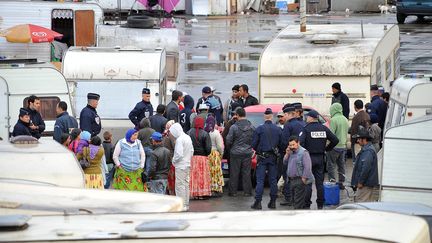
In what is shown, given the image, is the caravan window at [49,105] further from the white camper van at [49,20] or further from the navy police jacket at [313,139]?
the white camper van at [49,20]

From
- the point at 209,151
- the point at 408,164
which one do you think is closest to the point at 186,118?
the point at 209,151

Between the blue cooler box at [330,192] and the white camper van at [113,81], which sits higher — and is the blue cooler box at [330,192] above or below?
below

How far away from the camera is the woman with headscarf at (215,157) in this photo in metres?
17.3

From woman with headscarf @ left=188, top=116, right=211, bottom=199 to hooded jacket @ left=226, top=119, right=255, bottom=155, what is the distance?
0.38 metres

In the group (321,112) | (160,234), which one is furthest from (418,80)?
(160,234)

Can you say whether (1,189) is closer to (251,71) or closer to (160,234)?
(160,234)

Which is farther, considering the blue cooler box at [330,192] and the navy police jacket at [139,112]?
the navy police jacket at [139,112]

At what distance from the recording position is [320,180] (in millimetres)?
16344

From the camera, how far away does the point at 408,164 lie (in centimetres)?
1311

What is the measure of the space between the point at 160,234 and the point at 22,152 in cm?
508

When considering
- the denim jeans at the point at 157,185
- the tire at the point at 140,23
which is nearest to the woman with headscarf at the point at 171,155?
the denim jeans at the point at 157,185

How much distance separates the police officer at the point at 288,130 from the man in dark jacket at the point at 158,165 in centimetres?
169

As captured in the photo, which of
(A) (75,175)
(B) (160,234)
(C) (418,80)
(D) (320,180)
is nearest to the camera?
(B) (160,234)

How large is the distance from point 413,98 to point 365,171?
259cm
